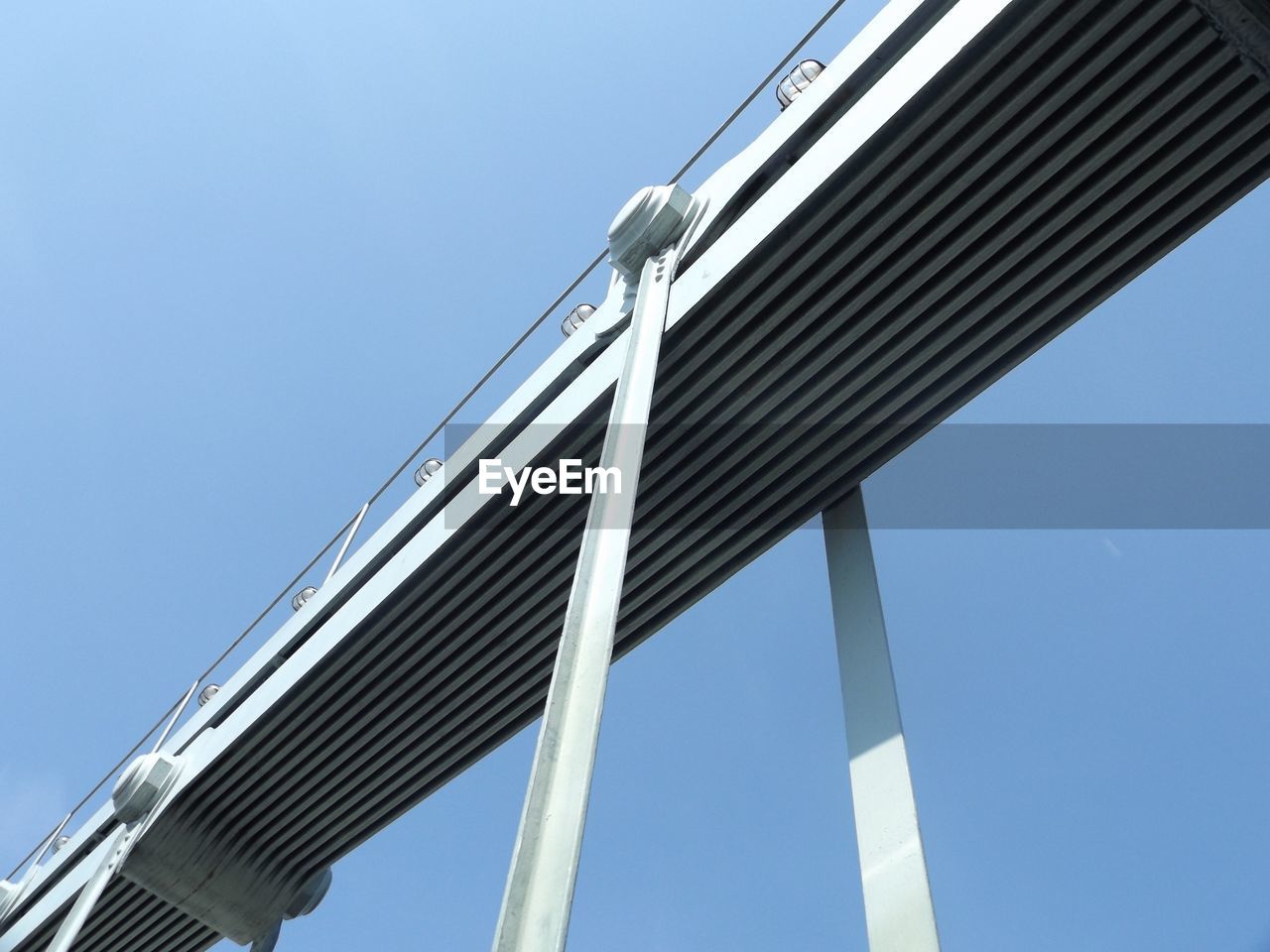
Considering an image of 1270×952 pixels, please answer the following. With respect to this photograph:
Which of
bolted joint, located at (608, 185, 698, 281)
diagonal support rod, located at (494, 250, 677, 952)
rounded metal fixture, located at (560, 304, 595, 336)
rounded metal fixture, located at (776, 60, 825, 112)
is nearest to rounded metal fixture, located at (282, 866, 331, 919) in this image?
rounded metal fixture, located at (560, 304, 595, 336)

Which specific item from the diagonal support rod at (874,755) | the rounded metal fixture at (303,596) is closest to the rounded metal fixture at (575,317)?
the diagonal support rod at (874,755)

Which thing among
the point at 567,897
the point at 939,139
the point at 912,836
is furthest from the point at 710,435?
the point at 567,897

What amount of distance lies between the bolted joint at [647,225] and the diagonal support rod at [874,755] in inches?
87.0

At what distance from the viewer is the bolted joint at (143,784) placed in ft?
38.1

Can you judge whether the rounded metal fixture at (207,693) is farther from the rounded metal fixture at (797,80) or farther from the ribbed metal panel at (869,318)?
the rounded metal fixture at (797,80)

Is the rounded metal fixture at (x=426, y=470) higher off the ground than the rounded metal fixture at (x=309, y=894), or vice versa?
the rounded metal fixture at (x=426, y=470)

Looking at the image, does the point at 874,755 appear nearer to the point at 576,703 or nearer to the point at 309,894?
the point at 576,703

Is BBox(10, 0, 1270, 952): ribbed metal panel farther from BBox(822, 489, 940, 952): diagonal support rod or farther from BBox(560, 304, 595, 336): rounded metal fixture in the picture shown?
BBox(560, 304, 595, 336): rounded metal fixture

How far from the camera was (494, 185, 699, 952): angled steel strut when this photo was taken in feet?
11.6

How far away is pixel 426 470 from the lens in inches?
399

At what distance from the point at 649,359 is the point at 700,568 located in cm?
281

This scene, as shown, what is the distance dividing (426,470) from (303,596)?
210 cm

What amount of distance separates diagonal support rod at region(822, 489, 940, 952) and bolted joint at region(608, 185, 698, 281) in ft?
7.25

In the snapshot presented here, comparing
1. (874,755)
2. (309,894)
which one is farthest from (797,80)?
(309,894)
